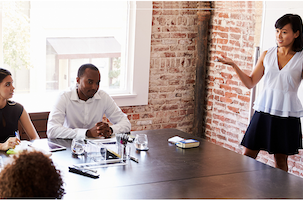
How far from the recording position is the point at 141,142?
2686 mm

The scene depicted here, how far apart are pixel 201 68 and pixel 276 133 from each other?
5.93 feet

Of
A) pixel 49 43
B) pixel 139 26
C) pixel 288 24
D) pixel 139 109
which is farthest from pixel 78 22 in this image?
pixel 288 24

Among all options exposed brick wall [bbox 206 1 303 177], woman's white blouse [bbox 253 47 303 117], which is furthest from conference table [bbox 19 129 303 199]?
exposed brick wall [bbox 206 1 303 177]

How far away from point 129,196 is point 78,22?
2.91 metres

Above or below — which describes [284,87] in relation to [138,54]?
below

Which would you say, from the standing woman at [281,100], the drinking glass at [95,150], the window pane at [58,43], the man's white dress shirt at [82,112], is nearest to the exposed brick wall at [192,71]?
the window pane at [58,43]

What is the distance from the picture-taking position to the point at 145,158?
2531mm

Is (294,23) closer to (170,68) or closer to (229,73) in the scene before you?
(229,73)

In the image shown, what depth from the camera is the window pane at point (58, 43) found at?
4.06m

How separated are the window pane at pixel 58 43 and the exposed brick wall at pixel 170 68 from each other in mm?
378

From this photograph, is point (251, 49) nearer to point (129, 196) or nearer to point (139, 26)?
point (139, 26)

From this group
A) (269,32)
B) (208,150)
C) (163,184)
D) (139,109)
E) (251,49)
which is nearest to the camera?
(163,184)

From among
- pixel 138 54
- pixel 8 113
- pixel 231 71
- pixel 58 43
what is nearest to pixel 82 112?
pixel 8 113

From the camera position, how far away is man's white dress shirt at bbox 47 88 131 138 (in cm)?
316
